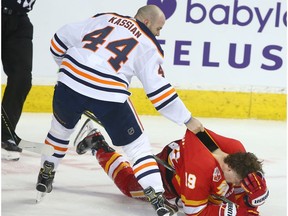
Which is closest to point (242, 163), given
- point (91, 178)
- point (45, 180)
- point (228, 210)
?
point (228, 210)

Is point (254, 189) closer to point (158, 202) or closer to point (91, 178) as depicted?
point (158, 202)

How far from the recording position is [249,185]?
115 inches

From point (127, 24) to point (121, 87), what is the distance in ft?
0.75

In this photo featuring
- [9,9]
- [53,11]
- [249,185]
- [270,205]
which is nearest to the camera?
[249,185]

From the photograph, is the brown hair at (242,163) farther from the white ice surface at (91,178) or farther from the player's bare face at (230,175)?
the white ice surface at (91,178)

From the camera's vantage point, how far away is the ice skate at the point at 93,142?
3.45 metres

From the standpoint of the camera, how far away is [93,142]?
136 inches

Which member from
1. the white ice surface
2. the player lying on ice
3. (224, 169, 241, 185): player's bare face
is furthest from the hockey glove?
the white ice surface

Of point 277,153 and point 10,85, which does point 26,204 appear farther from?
point 277,153

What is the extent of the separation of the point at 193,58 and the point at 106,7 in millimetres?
614

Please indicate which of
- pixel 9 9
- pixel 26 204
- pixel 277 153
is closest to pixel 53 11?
pixel 9 9

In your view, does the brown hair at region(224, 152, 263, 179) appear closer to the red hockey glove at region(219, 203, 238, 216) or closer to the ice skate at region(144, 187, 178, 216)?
the red hockey glove at region(219, 203, 238, 216)

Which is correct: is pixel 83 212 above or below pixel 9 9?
below

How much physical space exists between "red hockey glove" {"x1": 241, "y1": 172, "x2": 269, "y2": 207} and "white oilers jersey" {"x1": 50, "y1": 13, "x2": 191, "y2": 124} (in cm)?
30
